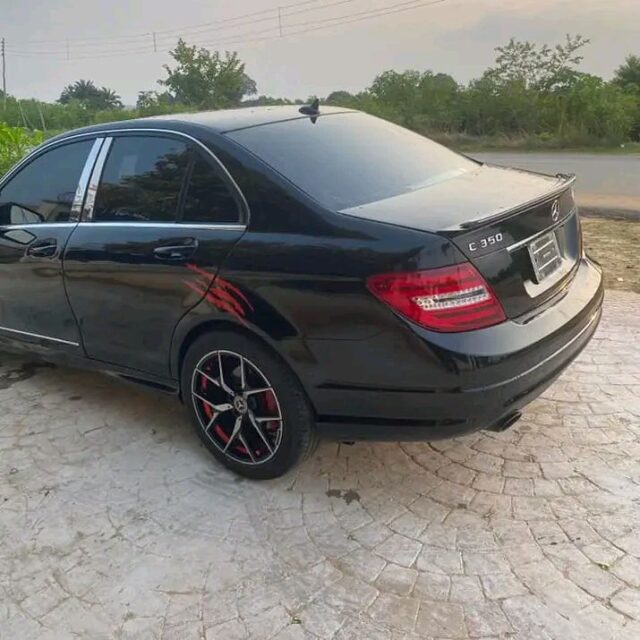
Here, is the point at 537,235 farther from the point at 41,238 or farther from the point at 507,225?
the point at 41,238

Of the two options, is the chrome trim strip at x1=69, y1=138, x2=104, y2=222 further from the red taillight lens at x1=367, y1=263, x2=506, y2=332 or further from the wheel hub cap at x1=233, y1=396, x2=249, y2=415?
the red taillight lens at x1=367, y1=263, x2=506, y2=332

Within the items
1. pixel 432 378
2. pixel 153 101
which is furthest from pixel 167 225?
pixel 153 101

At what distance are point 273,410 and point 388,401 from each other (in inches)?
22.8

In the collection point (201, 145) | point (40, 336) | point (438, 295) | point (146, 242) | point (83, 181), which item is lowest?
point (40, 336)

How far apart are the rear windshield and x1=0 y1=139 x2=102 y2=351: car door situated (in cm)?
112

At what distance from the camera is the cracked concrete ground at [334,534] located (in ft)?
7.02

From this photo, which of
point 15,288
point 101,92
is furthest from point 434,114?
point 101,92

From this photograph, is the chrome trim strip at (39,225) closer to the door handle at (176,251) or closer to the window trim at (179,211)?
the window trim at (179,211)

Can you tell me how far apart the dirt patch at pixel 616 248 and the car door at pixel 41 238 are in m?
4.38

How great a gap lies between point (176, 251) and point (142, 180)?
1.76 feet

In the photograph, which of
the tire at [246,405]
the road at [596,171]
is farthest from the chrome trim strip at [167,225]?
the road at [596,171]

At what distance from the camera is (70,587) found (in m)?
2.34

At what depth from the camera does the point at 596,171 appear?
14.8 meters

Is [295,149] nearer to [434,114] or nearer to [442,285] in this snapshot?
[442,285]
